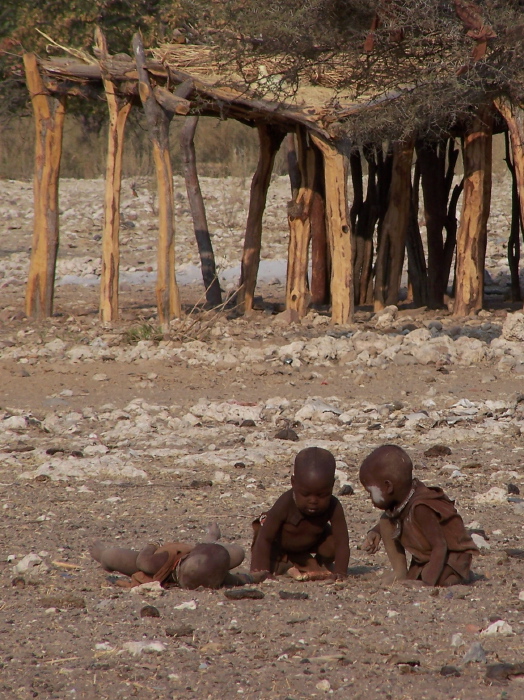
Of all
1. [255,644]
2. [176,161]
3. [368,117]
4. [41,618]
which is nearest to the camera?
[255,644]

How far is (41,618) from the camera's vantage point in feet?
10.4

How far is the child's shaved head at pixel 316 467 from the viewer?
3.48 metres

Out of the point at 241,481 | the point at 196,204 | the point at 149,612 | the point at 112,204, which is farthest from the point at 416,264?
the point at 149,612

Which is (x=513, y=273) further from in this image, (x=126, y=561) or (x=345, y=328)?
(x=126, y=561)

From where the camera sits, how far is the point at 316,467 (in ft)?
11.4

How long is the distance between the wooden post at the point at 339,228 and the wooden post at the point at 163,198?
176 cm

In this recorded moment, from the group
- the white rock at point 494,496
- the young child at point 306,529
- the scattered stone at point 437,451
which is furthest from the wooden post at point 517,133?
the young child at point 306,529

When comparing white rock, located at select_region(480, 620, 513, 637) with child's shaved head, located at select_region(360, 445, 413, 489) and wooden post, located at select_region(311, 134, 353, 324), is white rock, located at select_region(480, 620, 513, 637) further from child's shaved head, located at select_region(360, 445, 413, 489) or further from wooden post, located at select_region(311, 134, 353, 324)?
wooden post, located at select_region(311, 134, 353, 324)

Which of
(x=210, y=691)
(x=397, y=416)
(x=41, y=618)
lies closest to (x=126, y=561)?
(x=41, y=618)

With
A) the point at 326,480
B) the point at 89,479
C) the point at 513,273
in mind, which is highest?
the point at 513,273

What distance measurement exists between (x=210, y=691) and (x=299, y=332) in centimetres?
796

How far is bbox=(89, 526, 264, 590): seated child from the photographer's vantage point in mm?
3451

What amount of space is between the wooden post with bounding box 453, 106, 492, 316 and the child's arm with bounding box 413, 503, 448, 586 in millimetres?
8097

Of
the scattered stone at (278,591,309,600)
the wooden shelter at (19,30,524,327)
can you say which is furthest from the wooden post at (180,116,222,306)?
the scattered stone at (278,591,309,600)
